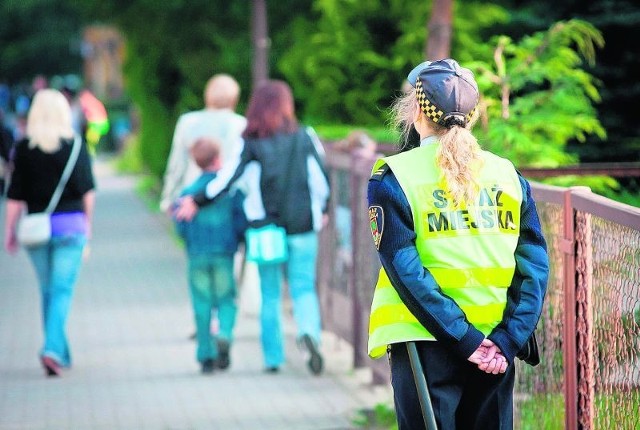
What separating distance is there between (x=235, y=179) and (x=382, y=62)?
380 inches

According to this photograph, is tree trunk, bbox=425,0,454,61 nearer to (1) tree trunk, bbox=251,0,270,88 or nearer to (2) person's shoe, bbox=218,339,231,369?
(1) tree trunk, bbox=251,0,270,88

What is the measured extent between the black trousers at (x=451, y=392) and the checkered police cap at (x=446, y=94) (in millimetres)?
701

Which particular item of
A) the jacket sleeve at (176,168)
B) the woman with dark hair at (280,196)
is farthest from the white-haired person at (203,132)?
the woman with dark hair at (280,196)

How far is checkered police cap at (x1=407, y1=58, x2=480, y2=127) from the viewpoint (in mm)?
4348

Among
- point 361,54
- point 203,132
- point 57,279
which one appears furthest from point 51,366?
point 361,54

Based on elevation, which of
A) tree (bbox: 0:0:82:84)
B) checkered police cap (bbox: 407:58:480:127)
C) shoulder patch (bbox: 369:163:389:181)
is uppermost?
tree (bbox: 0:0:82:84)

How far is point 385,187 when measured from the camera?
430 cm

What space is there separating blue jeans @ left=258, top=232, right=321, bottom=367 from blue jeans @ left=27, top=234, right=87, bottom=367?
1306mm

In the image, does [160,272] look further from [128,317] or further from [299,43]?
[299,43]

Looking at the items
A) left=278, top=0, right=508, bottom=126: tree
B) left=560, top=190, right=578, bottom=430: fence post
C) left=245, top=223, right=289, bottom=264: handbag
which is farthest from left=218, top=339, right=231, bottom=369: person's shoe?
left=278, top=0, right=508, bottom=126: tree

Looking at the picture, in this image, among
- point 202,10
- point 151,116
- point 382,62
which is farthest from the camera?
point 151,116

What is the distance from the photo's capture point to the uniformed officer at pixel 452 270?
4.25 m

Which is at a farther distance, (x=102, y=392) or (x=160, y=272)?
(x=160, y=272)

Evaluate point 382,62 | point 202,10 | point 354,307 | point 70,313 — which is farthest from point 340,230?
point 202,10
